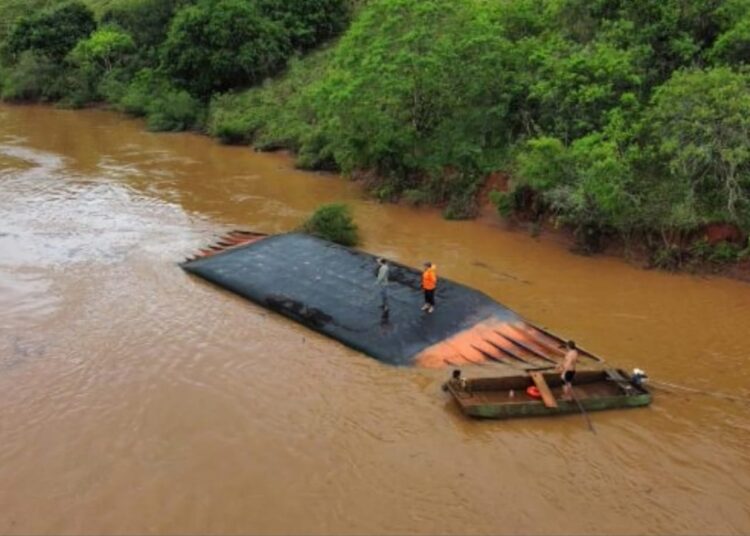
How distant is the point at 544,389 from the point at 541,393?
0.09m

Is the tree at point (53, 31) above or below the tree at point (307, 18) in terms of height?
below

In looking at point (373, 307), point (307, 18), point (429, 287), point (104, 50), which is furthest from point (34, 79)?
point (429, 287)

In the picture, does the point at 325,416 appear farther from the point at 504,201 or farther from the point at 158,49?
the point at 158,49

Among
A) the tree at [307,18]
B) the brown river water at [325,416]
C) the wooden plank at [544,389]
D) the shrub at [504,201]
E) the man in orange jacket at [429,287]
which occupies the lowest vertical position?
the brown river water at [325,416]

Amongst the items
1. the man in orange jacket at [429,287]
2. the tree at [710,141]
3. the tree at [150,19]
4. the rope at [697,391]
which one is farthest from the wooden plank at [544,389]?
the tree at [150,19]

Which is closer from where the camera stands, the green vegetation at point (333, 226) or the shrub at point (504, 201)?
the green vegetation at point (333, 226)

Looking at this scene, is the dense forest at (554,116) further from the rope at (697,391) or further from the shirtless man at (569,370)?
the shirtless man at (569,370)

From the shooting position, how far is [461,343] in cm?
1441

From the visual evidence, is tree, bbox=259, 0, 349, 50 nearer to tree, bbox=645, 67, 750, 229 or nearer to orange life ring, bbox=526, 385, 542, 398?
tree, bbox=645, 67, 750, 229

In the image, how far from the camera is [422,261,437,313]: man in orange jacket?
14.9 metres

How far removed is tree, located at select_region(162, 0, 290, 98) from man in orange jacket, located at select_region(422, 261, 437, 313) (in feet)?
93.4

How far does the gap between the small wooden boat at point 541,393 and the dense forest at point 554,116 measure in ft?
22.1

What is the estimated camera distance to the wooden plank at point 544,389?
12.2 meters

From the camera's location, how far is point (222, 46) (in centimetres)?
3994
